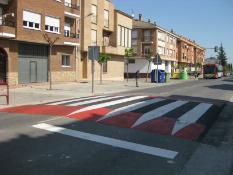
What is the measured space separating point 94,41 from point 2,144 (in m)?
38.3

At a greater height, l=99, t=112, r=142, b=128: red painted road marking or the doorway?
the doorway

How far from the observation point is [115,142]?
8.76m

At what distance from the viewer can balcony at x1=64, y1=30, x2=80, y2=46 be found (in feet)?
121

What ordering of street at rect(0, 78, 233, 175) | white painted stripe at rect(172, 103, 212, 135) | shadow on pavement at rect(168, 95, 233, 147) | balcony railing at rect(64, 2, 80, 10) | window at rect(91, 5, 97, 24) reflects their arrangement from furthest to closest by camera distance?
window at rect(91, 5, 97, 24) → balcony railing at rect(64, 2, 80, 10) → white painted stripe at rect(172, 103, 212, 135) → shadow on pavement at rect(168, 95, 233, 147) → street at rect(0, 78, 233, 175)

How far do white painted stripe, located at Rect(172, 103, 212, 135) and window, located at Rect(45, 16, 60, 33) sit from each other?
21.0m

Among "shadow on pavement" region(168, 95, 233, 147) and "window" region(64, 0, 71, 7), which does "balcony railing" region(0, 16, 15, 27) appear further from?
"shadow on pavement" region(168, 95, 233, 147)

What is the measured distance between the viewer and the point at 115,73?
52188 mm

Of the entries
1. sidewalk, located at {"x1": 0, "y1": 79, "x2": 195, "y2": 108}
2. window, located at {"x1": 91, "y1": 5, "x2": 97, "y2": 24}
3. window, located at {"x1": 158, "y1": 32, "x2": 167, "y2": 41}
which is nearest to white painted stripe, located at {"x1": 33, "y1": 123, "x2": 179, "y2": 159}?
sidewalk, located at {"x1": 0, "y1": 79, "x2": 195, "y2": 108}

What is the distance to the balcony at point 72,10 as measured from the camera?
124 feet

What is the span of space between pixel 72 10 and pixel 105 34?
41.7 feet

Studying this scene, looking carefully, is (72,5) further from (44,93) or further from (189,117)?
(189,117)

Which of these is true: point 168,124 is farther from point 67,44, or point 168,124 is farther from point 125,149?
point 67,44

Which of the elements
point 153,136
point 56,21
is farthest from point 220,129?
point 56,21

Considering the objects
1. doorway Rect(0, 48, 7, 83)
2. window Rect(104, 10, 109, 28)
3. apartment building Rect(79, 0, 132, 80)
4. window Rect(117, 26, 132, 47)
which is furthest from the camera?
window Rect(117, 26, 132, 47)
